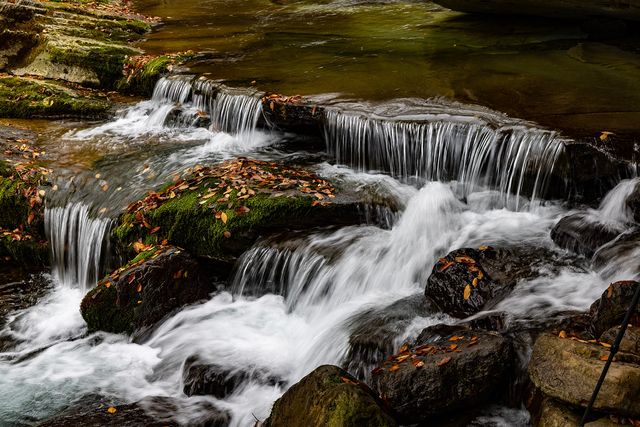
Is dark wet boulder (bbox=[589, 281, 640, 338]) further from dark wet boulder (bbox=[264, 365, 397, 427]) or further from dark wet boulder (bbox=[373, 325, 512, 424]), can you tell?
dark wet boulder (bbox=[264, 365, 397, 427])

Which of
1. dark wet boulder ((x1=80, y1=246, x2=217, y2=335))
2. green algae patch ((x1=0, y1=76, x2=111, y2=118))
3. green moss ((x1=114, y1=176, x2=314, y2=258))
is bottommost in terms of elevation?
dark wet boulder ((x1=80, y1=246, x2=217, y2=335))

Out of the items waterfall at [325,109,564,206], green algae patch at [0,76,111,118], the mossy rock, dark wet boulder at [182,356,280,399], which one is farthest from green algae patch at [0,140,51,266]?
waterfall at [325,109,564,206]

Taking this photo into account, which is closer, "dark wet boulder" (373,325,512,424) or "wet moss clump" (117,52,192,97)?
"dark wet boulder" (373,325,512,424)

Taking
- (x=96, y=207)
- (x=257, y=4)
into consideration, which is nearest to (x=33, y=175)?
(x=96, y=207)

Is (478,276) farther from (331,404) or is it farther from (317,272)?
(331,404)

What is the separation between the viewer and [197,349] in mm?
6762

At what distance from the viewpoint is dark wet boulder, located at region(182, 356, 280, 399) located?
6.17 meters

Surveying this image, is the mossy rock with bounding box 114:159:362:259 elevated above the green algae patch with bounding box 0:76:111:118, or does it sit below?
below

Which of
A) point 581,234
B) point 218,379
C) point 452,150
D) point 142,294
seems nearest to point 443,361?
point 218,379

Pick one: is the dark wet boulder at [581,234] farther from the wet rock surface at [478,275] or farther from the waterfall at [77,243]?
the waterfall at [77,243]

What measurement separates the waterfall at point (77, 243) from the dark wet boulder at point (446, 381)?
5.21 metres

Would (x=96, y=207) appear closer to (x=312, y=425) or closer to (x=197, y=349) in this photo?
(x=197, y=349)

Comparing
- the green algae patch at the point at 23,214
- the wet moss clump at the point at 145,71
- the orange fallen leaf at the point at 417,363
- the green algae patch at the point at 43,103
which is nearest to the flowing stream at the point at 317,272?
the green algae patch at the point at 23,214

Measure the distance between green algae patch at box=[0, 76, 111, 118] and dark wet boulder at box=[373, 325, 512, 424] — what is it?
9483mm
